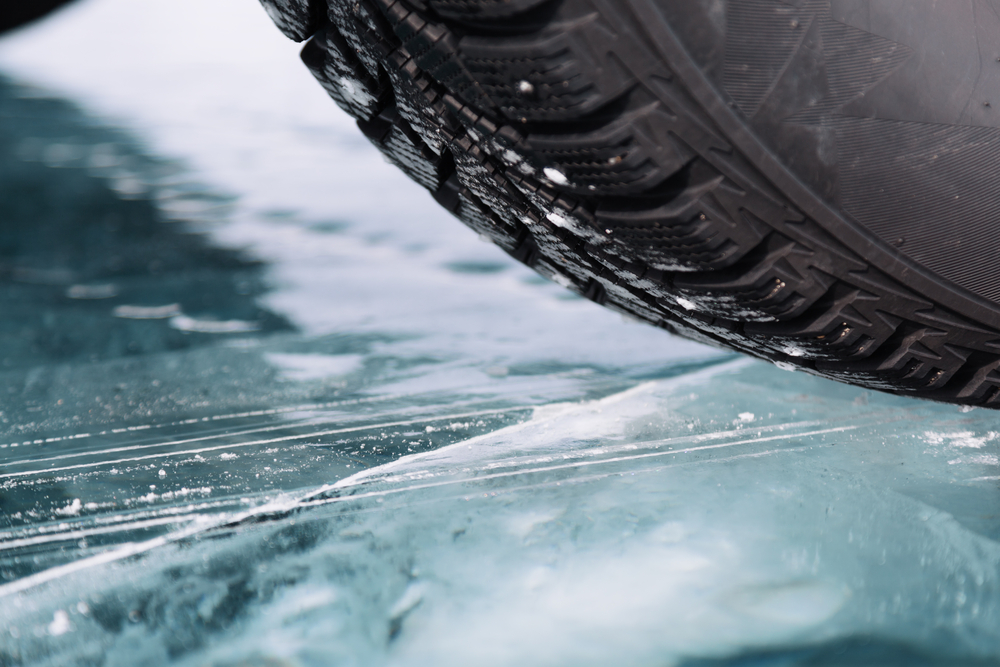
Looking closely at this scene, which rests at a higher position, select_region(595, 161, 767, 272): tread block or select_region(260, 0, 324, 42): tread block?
select_region(260, 0, 324, 42): tread block

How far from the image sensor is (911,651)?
79 cm

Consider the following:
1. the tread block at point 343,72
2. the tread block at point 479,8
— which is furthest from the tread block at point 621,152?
the tread block at point 343,72

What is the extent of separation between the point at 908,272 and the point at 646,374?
2.52 feet

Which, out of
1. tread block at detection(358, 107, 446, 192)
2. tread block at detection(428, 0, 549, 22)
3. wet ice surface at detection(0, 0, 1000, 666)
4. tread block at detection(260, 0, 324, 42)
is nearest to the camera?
tread block at detection(428, 0, 549, 22)

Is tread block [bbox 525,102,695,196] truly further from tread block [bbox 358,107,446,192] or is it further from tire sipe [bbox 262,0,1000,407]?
tread block [bbox 358,107,446,192]

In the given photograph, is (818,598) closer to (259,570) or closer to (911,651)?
(911,651)

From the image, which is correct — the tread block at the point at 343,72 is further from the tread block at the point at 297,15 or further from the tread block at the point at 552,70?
the tread block at the point at 552,70

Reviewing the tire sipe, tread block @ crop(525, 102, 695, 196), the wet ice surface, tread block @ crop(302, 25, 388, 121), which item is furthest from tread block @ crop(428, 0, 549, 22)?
the wet ice surface

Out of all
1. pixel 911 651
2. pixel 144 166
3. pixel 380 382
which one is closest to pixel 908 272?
pixel 911 651

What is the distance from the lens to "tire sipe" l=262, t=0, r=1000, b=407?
722 mm

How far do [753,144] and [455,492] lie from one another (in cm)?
57

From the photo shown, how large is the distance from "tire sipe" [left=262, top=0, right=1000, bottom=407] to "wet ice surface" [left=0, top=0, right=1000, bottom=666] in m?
0.22

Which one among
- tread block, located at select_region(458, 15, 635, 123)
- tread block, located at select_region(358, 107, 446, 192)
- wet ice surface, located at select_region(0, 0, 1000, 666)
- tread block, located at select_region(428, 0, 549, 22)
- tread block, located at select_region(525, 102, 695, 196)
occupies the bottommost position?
wet ice surface, located at select_region(0, 0, 1000, 666)

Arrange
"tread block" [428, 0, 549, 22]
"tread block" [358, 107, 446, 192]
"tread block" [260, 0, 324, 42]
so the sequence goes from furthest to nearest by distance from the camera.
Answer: "tread block" [358, 107, 446, 192] → "tread block" [260, 0, 324, 42] → "tread block" [428, 0, 549, 22]
